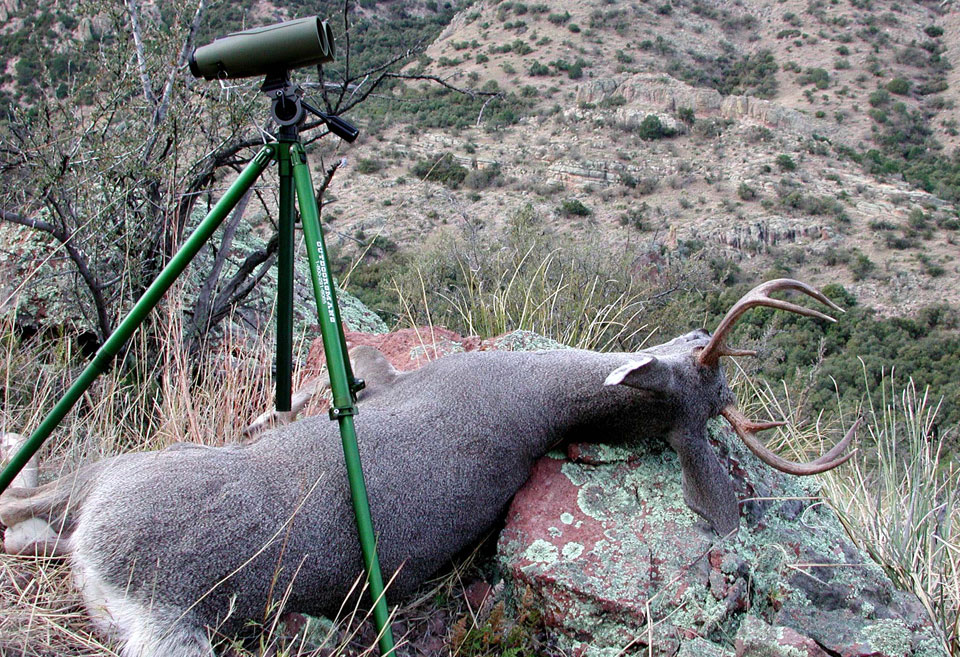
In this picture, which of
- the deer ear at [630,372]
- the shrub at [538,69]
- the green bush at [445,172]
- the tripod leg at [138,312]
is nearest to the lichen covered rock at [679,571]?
the deer ear at [630,372]

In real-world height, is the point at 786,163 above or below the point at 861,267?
above

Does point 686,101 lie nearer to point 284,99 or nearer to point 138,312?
point 284,99

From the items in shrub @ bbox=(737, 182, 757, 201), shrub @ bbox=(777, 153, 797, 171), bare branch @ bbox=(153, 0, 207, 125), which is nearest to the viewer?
bare branch @ bbox=(153, 0, 207, 125)

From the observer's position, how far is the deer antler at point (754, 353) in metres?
2.39

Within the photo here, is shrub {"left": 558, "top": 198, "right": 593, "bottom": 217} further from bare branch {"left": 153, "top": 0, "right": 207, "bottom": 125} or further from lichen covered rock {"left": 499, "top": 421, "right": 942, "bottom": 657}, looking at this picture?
lichen covered rock {"left": 499, "top": 421, "right": 942, "bottom": 657}

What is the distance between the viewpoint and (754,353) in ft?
7.97

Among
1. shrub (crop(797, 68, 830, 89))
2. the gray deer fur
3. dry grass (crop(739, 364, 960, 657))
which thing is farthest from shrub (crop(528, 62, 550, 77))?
the gray deer fur

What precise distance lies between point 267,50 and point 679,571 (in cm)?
208

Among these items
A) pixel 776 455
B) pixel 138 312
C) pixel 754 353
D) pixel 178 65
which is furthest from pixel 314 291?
pixel 178 65

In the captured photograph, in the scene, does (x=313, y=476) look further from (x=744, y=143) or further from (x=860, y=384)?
(x=744, y=143)

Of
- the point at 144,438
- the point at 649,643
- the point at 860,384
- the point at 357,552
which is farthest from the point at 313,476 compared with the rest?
the point at 860,384

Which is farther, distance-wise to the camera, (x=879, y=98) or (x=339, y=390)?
(x=879, y=98)

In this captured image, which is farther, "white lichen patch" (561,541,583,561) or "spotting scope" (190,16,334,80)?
"white lichen patch" (561,541,583,561)

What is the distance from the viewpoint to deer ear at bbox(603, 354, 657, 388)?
7.73ft
